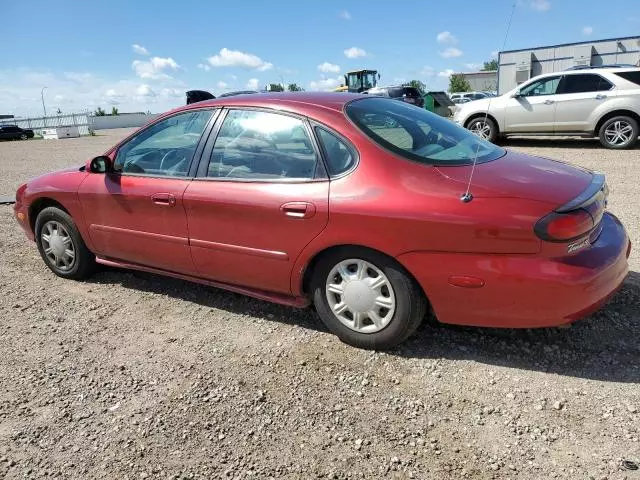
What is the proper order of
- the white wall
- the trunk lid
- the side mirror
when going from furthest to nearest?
1. the white wall
2. the side mirror
3. the trunk lid

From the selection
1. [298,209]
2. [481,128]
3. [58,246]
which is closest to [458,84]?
[481,128]

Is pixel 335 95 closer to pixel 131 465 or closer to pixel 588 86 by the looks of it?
pixel 131 465

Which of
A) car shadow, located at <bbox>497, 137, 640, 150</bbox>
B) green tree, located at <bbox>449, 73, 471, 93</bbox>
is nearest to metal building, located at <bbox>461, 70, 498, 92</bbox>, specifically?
green tree, located at <bbox>449, 73, 471, 93</bbox>

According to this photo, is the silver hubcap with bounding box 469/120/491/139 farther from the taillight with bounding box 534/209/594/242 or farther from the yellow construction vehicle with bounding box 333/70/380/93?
the yellow construction vehicle with bounding box 333/70/380/93

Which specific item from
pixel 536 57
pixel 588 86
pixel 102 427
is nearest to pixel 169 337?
pixel 102 427

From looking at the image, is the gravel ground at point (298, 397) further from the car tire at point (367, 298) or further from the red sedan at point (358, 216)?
the red sedan at point (358, 216)

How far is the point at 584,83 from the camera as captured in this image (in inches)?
422

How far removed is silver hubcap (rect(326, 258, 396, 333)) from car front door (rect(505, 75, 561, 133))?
9819 mm

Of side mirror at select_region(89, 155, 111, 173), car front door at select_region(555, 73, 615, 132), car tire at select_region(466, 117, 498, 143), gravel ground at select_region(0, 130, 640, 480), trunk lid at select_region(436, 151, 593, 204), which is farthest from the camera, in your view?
car tire at select_region(466, 117, 498, 143)

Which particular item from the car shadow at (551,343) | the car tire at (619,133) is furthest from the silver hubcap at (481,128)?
the car shadow at (551,343)

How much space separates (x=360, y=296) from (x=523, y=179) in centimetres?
111

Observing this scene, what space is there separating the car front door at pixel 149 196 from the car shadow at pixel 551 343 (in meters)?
0.77

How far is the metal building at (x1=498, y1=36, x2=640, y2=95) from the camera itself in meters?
21.1

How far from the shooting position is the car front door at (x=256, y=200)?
119 inches
